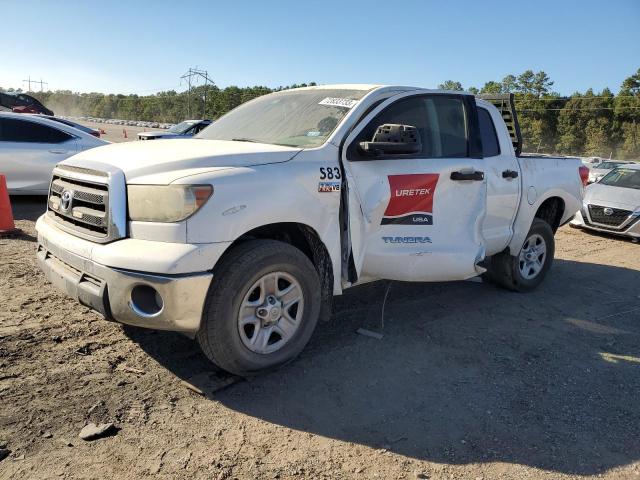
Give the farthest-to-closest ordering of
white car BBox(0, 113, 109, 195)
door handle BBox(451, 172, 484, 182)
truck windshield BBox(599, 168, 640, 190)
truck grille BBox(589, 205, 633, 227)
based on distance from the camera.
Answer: truck windshield BBox(599, 168, 640, 190) → truck grille BBox(589, 205, 633, 227) → white car BBox(0, 113, 109, 195) → door handle BBox(451, 172, 484, 182)

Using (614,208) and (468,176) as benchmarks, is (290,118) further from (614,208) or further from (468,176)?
(614,208)

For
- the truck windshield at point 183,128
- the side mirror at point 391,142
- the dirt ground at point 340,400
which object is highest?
the truck windshield at point 183,128

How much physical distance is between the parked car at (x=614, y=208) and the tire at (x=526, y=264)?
4.04 m

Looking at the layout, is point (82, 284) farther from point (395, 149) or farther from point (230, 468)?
point (395, 149)

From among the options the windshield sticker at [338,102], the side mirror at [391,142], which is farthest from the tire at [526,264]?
the windshield sticker at [338,102]

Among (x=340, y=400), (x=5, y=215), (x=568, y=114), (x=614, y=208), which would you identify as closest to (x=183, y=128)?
(x=5, y=215)

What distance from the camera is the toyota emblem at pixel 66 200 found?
3400 mm

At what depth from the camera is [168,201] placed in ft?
9.65

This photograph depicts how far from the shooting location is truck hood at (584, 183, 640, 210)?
951 cm

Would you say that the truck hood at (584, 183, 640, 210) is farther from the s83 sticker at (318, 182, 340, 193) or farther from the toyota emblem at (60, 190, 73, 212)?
the toyota emblem at (60, 190, 73, 212)

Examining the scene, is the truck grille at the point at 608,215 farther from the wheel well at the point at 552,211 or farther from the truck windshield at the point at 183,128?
the truck windshield at the point at 183,128

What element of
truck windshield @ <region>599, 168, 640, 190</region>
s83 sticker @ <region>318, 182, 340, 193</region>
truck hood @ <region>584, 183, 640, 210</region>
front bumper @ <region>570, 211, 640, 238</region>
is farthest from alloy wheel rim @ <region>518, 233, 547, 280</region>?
truck windshield @ <region>599, 168, 640, 190</region>

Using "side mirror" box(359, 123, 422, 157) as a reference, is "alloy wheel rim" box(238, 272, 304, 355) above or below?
below

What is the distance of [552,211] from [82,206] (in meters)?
5.11
